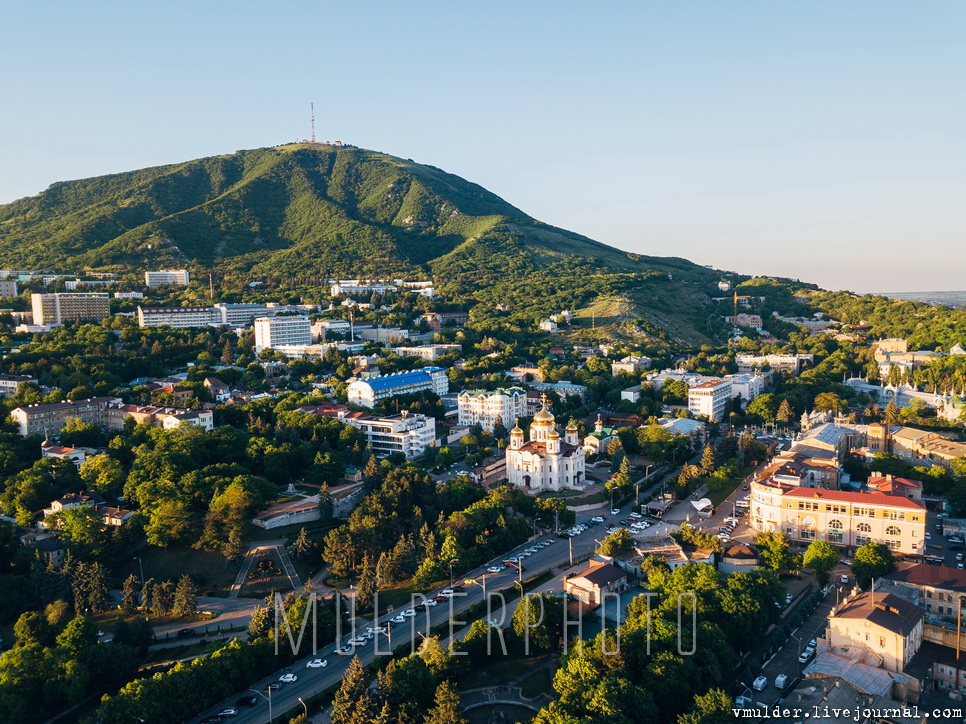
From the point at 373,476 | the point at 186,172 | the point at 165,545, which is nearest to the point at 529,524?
the point at 373,476

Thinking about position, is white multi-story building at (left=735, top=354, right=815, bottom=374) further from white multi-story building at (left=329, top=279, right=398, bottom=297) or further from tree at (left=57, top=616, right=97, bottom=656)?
tree at (left=57, top=616, right=97, bottom=656)

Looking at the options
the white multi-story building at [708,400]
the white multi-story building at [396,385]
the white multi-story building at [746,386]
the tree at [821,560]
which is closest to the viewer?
the tree at [821,560]

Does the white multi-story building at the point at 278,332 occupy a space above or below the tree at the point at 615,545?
above

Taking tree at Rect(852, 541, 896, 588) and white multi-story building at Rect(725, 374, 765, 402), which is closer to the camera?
tree at Rect(852, 541, 896, 588)

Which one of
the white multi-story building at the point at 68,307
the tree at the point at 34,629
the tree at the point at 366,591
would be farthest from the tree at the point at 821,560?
the white multi-story building at the point at 68,307

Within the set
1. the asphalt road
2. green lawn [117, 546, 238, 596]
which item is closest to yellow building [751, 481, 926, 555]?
the asphalt road

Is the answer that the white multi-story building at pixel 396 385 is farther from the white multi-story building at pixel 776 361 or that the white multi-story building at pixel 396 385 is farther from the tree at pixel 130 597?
the white multi-story building at pixel 776 361
